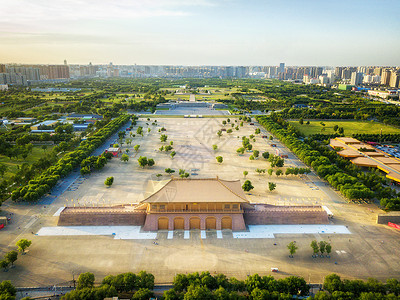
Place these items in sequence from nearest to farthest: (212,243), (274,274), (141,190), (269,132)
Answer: (274,274)
(212,243)
(141,190)
(269,132)

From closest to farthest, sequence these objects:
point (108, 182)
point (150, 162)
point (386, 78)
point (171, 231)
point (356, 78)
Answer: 1. point (171, 231)
2. point (108, 182)
3. point (150, 162)
4. point (386, 78)
5. point (356, 78)

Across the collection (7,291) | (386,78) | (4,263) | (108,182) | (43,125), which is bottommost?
(4,263)

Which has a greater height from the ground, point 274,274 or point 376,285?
point 376,285

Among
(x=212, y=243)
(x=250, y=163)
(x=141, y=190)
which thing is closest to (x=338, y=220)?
(x=212, y=243)

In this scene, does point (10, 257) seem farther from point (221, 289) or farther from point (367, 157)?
point (367, 157)

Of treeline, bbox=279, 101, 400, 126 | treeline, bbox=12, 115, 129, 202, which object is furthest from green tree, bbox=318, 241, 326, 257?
treeline, bbox=279, 101, 400, 126

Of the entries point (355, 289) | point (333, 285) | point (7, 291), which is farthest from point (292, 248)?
point (7, 291)

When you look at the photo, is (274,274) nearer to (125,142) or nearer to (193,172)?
(193,172)
